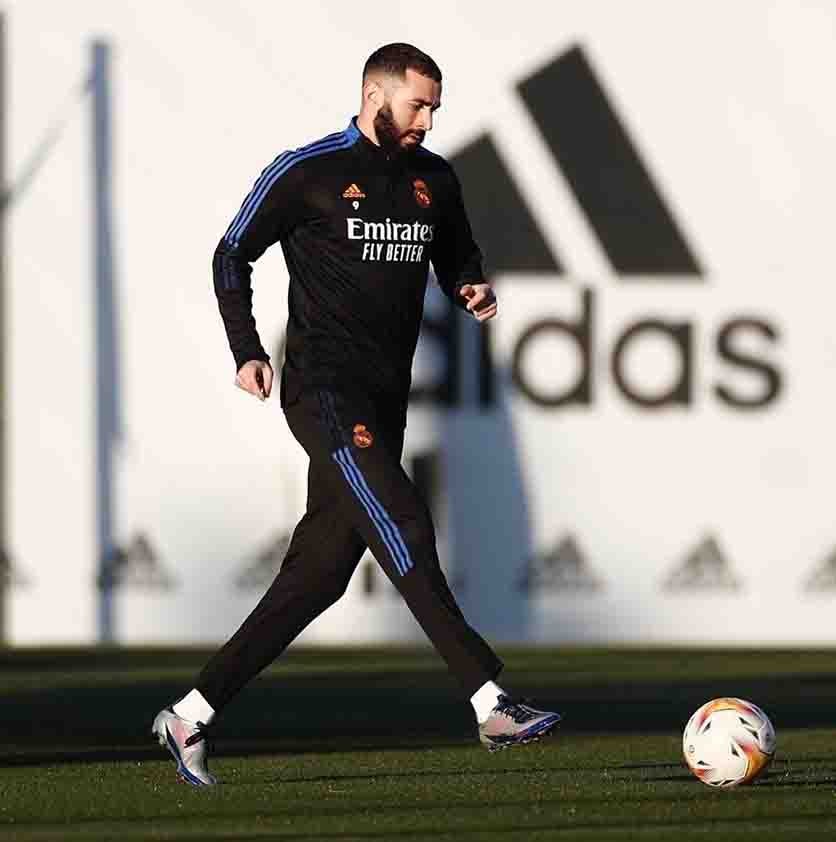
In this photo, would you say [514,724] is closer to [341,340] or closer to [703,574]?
[341,340]

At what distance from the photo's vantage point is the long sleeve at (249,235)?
25.9 ft

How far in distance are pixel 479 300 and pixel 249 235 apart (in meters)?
0.65

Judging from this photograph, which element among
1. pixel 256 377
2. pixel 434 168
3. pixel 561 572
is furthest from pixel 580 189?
pixel 256 377

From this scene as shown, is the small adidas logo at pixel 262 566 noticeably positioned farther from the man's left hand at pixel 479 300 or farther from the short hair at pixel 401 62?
the short hair at pixel 401 62

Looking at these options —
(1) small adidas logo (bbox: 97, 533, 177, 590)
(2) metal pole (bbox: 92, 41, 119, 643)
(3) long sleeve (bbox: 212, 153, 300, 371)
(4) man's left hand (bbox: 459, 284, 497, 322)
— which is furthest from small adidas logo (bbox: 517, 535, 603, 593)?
(3) long sleeve (bbox: 212, 153, 300, 371)

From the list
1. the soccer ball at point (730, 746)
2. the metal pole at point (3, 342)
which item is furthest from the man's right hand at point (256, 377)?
the metal pole at point (3, 342)

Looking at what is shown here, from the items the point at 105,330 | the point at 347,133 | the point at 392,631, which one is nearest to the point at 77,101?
the point at 105,330

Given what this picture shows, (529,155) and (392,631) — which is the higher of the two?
(529,155)

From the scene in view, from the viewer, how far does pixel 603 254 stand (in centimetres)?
1634

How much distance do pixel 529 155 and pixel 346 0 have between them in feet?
4.24

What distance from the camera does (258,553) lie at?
53.2ft

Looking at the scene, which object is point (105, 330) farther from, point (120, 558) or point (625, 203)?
point (625, 203)

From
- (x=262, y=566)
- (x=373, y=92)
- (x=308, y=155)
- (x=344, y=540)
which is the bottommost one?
(x=344, y=540)

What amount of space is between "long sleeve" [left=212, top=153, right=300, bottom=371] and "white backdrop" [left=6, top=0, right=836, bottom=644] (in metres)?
8.11
